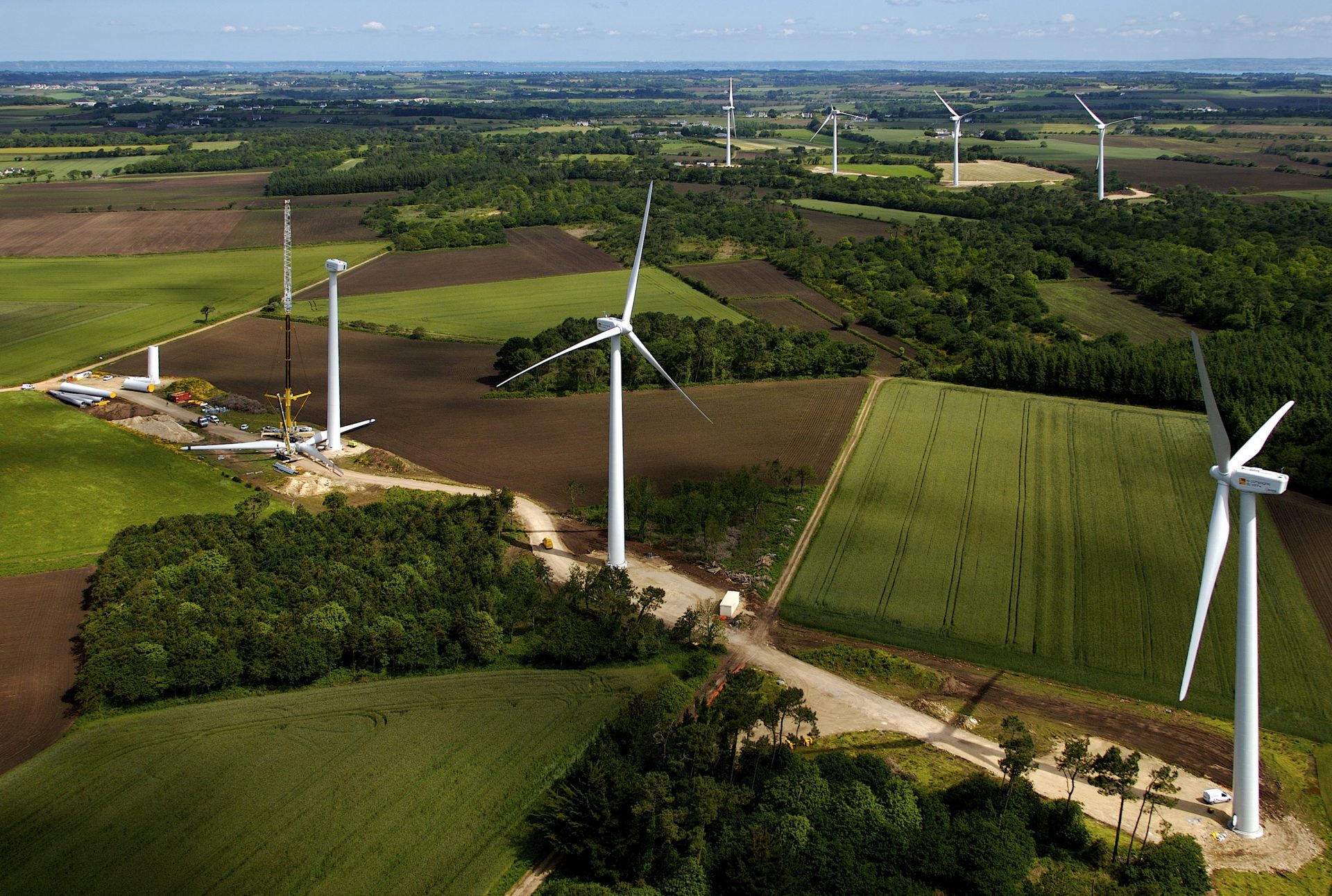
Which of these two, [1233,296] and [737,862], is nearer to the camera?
[737,862]

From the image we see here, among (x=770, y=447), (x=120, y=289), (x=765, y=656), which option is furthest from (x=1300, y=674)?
(x=120, y=289)

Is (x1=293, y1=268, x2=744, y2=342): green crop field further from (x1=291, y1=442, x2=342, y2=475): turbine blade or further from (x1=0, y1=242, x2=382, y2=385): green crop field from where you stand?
(x1=291, y1=442, x2=342, y2=475): turbine blade

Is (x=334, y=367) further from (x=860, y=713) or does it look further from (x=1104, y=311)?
(x=1104, y=311)

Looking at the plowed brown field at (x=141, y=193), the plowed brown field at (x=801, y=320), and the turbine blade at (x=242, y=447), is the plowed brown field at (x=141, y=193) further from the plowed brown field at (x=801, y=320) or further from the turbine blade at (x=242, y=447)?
the turbine blade at (x=242, y=447)

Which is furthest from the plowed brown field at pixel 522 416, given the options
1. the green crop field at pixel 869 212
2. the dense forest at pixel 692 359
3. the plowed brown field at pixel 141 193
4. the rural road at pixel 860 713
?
the plowed brown field at pixel 141 193

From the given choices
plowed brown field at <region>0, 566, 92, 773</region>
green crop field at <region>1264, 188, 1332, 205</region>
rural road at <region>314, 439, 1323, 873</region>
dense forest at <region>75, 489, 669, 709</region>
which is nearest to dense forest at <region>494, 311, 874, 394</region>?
rural road at <region>314, 439, 1323, 873</region>

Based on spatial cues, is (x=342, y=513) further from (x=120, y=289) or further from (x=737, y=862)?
(x=120, y=289)
